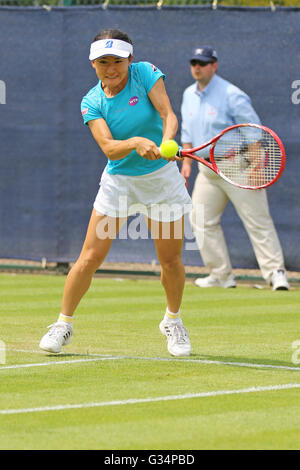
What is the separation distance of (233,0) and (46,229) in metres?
3.38

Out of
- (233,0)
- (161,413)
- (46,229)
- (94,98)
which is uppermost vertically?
(233,0)

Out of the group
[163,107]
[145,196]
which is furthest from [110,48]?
[145,196]

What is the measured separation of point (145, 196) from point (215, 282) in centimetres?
514

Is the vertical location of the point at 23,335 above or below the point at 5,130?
below

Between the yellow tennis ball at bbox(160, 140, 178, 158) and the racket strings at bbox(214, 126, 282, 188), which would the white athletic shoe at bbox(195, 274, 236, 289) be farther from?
the yellow tennis ball at bbox(160, 140, 178, 158)

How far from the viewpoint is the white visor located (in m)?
6.60

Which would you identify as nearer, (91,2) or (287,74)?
(287,74)

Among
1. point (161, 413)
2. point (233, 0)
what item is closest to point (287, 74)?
point (233, 0)

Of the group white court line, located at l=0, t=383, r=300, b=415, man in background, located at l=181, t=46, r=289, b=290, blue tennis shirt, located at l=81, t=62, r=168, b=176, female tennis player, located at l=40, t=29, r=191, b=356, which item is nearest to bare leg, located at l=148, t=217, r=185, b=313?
female tennis player, located at l=40, t=29, r=191, b=356

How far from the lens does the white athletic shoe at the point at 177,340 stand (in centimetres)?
698

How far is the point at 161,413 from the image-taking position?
5277mm

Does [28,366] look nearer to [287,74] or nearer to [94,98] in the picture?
[94,98]

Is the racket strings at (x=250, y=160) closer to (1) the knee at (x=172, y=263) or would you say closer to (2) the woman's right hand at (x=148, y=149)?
(1) the knee at (x=172, y=263)

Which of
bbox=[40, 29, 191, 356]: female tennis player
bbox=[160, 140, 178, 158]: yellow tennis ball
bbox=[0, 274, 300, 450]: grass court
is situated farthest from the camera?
bbox=[40, 29, 191, 356]: female tennis player
